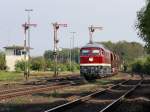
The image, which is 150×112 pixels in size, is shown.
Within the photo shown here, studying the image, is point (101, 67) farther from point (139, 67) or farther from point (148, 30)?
point (139, 67)

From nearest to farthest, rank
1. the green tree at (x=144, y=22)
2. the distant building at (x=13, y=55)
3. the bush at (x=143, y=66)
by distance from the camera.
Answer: the green tree at (x=144, y=22) → the bush at (x=143, y=66) → the distant building at (x=13, y=55)

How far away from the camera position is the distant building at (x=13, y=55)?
127m

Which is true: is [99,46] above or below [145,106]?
above

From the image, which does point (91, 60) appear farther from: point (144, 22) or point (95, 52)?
point (144, 22)

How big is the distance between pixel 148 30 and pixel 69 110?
17098 millimetres

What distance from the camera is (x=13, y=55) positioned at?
13450 cm

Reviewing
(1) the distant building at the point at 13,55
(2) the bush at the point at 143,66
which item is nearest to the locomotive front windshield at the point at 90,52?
(2) the bush at the point at 143,66

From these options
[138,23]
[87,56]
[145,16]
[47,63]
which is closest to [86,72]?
[87,56]

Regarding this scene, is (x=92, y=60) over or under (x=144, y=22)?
under

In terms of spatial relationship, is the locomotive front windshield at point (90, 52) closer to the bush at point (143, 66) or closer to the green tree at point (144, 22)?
the green tree at point (144, 22)

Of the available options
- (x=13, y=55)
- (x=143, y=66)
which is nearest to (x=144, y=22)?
(x=143, y=66)

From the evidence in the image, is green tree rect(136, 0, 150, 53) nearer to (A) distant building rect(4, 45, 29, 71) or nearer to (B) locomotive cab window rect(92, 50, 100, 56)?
(B) locomotive cab window rect(92, 50, 100, 56)

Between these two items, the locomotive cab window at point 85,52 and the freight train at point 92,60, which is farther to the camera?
the locomotive cab window at point 85,52

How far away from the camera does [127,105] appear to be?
64.7 feet
